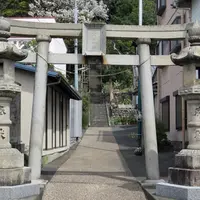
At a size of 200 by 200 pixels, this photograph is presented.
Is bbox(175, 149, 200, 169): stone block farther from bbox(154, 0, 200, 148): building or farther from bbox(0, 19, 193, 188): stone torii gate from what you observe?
bbox(154, 0, 200, 148): building

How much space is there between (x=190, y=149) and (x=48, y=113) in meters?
9.28

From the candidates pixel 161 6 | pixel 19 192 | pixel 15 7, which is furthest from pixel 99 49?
pixel 15 7

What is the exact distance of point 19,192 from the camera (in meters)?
7.97

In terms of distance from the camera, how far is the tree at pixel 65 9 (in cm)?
3328

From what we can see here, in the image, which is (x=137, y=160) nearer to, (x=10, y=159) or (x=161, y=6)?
(x=10, y=159)

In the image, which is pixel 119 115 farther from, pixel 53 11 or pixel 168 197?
pixel 168 197

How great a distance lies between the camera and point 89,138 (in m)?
26.9

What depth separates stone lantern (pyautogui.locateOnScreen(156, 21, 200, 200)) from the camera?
778 cm

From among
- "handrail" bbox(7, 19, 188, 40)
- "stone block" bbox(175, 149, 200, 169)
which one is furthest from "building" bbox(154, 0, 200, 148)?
"stone block" bbox(175, 149, 200, 169)

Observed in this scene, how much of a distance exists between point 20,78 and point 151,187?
20.2 ft

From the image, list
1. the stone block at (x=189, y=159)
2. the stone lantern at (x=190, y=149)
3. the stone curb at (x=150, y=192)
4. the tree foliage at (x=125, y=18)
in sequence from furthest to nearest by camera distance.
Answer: the tree foliage at (x=125, y=18) < the stone curb at (x=150, y=192) < the stone block at (x=189, y=159) < the stone lantern at (x=190, y=149)

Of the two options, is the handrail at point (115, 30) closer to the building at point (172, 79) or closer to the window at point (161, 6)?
the building at point (172, 79)

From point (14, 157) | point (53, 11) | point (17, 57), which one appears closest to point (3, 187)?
point (14, 157)

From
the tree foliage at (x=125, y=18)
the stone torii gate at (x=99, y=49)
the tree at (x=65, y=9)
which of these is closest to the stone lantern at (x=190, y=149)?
the stone torii gate at (x=99, y=49)
